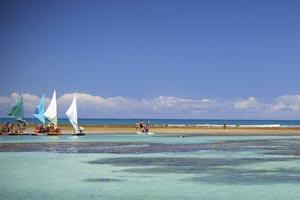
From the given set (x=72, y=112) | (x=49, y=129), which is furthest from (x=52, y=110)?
(x=49, y=129)

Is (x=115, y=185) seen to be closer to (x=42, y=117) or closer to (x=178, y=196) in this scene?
Result: (x=178, y=196)

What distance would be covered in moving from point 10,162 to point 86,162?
524 centimetres

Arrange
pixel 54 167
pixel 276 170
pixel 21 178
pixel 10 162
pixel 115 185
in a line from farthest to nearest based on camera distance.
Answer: pixel 10 162
pixel 54 167
pixel 276 170
pixel 21 178
pixel 115 185

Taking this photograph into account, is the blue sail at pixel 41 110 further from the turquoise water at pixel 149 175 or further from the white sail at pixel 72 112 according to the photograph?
the turquoise water at pixel 149 175

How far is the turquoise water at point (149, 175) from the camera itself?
2655 centimetres

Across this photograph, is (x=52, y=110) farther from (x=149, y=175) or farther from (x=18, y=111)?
(x=149, y=175)

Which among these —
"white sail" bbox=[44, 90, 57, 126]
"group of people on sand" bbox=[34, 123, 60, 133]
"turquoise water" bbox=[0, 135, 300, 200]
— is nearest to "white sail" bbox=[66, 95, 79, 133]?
"white sail" bbox=[44, 90, 57, 126]

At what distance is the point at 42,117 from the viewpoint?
80.8m

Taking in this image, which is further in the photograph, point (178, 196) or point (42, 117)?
point (42, 117)

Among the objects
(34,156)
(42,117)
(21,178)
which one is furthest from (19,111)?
(21,178)

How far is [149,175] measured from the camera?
32500mm

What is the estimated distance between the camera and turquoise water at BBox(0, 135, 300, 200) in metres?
26.5

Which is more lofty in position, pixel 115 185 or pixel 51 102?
pixel 51 102

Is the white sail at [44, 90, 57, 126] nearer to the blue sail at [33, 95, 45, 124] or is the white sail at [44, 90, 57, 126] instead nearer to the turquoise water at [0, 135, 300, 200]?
the blue sail at [33, 95, 45, 124]
